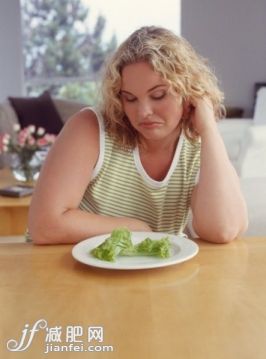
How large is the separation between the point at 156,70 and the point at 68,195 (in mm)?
321

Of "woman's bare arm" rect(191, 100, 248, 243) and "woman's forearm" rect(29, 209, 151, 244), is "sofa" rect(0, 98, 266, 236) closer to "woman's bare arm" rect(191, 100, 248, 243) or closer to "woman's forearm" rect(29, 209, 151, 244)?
"woman's bare arm" rect(191, 100, 248, 243)

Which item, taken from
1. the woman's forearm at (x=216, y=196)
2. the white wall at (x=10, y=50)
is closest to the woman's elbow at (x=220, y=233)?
the woman's forearm at (x=216, y=196)

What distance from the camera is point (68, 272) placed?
0.94 m

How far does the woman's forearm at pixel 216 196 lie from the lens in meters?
1.17

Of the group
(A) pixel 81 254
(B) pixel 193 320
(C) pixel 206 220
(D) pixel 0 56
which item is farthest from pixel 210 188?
(D) pixel 0 56

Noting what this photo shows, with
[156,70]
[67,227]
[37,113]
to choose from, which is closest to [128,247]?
[67,227]

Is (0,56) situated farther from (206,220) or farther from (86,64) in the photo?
(206,220)

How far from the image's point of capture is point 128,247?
99 centimetres

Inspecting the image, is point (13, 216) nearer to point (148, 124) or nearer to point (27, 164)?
point (27, 164)

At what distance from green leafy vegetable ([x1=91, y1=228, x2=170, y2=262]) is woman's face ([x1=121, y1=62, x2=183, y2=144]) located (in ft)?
0.97

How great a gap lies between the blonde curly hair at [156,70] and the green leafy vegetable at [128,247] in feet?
1.14

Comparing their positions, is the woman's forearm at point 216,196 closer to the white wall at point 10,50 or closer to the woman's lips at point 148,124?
the woman's lips at point 148,124

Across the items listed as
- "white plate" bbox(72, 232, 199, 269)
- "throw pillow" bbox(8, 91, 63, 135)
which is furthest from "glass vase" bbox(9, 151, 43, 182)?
"throw pillow" bbox(8, 91, 63, 135)

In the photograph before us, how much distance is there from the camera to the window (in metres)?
5.76
